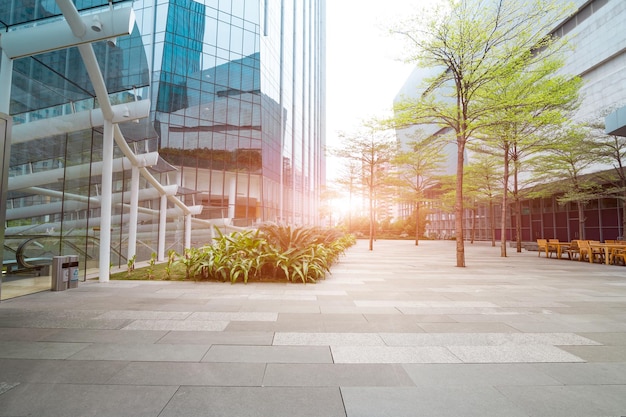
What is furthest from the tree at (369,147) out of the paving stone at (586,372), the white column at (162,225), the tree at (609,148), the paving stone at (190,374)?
the paving stone at (190,374)

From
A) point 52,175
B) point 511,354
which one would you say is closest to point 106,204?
point 52,175

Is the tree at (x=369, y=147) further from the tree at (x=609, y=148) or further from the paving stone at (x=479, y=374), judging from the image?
the paving stone at (x=479, y=374)

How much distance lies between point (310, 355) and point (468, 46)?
44.3ft

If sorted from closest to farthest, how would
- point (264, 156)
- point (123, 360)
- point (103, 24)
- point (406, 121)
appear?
→ 1. point (123, 360)
2. point (103, 24)
3. point (406, 121)
4. point (264, 156)

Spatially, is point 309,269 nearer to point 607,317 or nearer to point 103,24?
point 607,317

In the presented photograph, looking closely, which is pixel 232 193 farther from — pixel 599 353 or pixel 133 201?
pixel 599 353

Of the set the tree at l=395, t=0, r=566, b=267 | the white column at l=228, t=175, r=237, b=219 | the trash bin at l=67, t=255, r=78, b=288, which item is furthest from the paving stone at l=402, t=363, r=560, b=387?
the white column at l=228, t=175, r=237, b=219

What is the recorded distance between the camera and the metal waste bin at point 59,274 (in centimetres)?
774

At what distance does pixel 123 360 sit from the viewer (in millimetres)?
3639

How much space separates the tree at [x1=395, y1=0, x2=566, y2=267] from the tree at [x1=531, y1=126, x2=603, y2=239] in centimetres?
813

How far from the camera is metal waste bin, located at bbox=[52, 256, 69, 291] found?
7.74 m

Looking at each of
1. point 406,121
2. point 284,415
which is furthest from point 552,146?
point 284,415

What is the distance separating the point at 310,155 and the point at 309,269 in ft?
143

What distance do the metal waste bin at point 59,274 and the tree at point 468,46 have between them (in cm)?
1269
